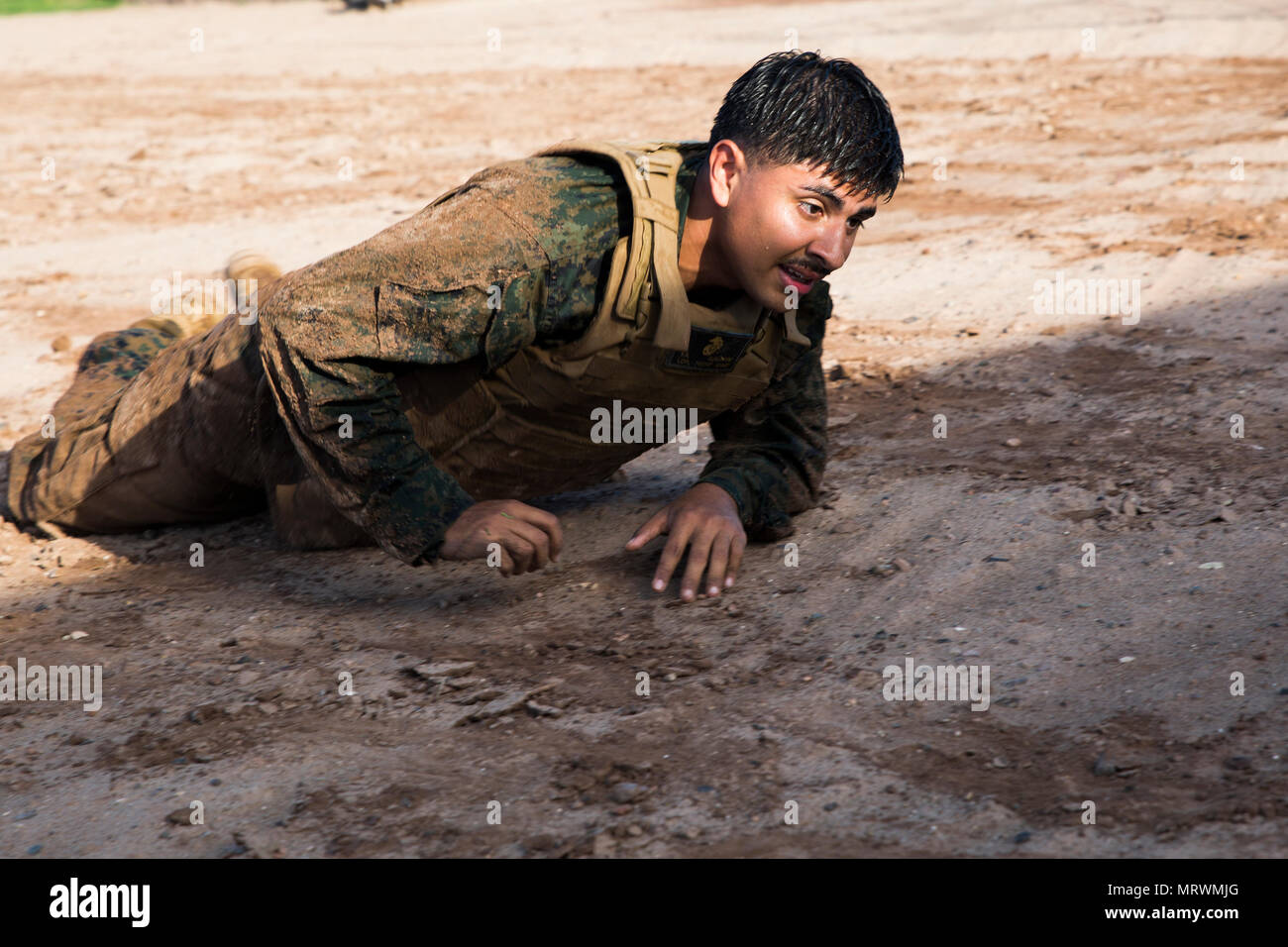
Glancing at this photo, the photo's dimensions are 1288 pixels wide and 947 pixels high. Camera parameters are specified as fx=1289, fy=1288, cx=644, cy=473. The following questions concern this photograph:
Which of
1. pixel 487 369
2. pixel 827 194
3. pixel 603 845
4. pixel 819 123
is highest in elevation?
pixel 819 123

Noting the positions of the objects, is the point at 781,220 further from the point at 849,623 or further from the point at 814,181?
the point at 849,623

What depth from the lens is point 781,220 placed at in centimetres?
229

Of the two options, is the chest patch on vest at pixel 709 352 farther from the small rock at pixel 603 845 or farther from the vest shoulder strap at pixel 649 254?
the small rock at pixel 603 845

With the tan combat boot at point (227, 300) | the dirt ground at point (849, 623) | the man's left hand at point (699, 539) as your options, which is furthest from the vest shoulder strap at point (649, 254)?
the tan combat boot at point (227, 300)

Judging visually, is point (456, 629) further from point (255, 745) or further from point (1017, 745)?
point (1017, 745)

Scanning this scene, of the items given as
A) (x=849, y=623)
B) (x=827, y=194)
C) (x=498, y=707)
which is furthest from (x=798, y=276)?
(x=498, y=707)

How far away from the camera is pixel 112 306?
5.02 meters

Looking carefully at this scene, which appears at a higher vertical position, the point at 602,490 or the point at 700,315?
the point at 700,315

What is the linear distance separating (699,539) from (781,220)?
2.11ft

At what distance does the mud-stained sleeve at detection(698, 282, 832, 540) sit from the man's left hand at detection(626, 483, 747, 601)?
0.13m

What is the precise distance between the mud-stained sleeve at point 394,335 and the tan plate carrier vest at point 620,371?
145 mm
